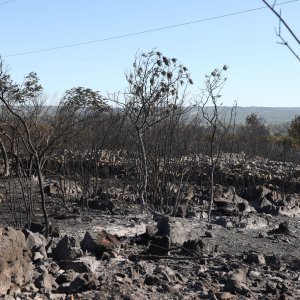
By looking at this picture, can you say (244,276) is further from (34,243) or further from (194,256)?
(34,243)

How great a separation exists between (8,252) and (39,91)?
41.1 feet

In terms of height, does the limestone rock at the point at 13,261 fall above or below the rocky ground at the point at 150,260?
above

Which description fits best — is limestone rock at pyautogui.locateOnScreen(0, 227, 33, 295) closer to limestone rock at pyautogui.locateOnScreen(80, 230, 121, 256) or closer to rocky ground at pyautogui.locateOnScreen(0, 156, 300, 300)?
rocky ground at pyautogui.locateOnScreen(0, 156, 300, 300)

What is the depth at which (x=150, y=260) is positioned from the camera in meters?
6.85

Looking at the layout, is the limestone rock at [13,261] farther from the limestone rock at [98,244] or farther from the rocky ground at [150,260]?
the limestone rock at [98,244]

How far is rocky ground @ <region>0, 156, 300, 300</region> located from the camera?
17.3 ft

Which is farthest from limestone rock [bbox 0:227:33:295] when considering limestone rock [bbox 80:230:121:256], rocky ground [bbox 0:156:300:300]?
limestone rock [bbox 80:230:121:256]

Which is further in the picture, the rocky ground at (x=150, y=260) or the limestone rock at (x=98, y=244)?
the limestone rock at (x=98, y=244)

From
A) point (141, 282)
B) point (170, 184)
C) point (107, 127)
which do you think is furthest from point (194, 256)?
point (107, 127)

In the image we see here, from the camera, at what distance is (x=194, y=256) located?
7.19 m

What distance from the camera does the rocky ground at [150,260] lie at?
526 cm

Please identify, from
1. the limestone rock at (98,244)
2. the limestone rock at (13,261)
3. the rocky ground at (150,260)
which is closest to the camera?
the limestone rock at (13,261)

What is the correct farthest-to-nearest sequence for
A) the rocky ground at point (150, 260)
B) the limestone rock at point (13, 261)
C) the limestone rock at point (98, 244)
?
the limestone rock at point (98, 244) < the rocky ground at point (150, 260) < the limestone rock at point (13, 261)

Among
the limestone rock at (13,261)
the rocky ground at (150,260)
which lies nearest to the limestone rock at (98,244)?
the rocky ground at (150,260)
